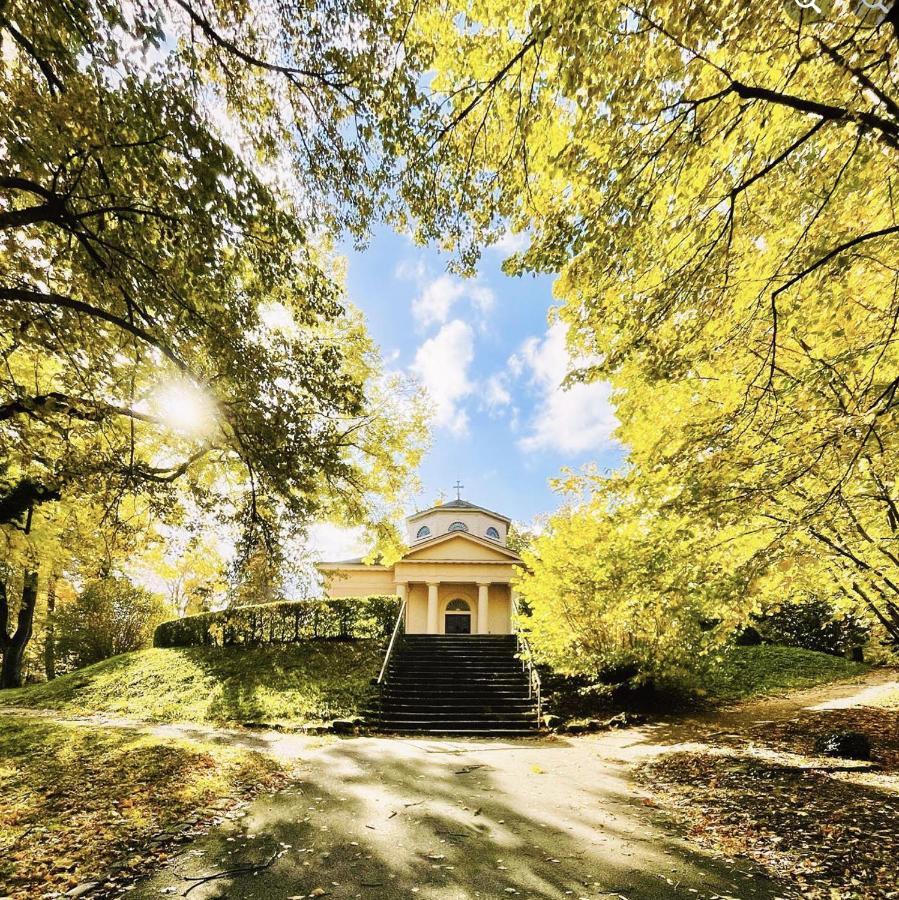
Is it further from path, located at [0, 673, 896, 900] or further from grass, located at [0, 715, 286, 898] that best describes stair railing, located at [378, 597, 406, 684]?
grass, located at [0, 715, 286, 898]

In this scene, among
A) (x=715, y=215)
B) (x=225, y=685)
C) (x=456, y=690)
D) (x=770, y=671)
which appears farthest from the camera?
(x=770, y=671)

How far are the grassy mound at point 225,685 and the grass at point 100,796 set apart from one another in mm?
4083

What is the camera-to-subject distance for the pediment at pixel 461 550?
23.7 metres

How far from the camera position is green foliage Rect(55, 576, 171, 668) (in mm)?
19312

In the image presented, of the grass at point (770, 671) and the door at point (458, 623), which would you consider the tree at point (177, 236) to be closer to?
the grass at point (770, 671)

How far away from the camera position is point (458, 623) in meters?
25.8

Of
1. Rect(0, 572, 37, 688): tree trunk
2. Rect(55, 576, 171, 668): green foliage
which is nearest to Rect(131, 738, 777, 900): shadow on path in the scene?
Rect(55, 576, 171, 668): green foliage

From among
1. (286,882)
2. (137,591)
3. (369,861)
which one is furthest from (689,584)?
(137,591)

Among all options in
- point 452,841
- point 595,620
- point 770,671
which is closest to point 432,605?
point 595,620

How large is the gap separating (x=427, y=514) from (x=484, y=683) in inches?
645

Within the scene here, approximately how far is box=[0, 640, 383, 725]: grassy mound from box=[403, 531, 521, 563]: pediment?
8013 millimetres

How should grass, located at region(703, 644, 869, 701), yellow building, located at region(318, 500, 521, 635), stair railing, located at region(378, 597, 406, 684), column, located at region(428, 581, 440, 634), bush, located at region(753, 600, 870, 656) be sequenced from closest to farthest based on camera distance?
stair railing, located at region(378, 597, 406, 684) → grass, located at region(703, 644, 869, 701) → bush, located at region(753, 600, 870, 656) → column, located at region(428, 581, 440, 634) → yellow building, located at region(318, 500, 521, 635)

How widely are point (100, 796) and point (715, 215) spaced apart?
8614 mm

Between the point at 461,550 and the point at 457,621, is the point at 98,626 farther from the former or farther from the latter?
the point at 457,621
